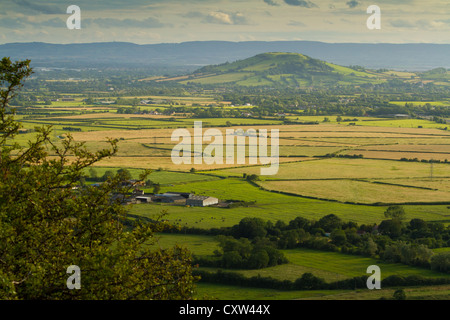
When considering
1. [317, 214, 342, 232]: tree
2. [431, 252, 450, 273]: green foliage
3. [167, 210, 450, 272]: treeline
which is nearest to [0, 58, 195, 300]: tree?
[431, 252, 450, 273]: green foliage

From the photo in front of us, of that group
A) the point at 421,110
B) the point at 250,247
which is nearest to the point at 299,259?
the point at 250,247

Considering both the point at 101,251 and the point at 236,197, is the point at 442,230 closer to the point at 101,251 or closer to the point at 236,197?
the point at 236,197

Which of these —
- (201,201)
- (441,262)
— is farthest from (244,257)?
(201,201)

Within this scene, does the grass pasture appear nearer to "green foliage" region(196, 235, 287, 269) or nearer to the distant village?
the distant village

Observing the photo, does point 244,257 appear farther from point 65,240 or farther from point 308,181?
point 308,181

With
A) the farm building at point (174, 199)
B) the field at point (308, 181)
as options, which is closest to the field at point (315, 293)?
the field at point (308, 181)

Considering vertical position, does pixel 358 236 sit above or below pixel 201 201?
below
